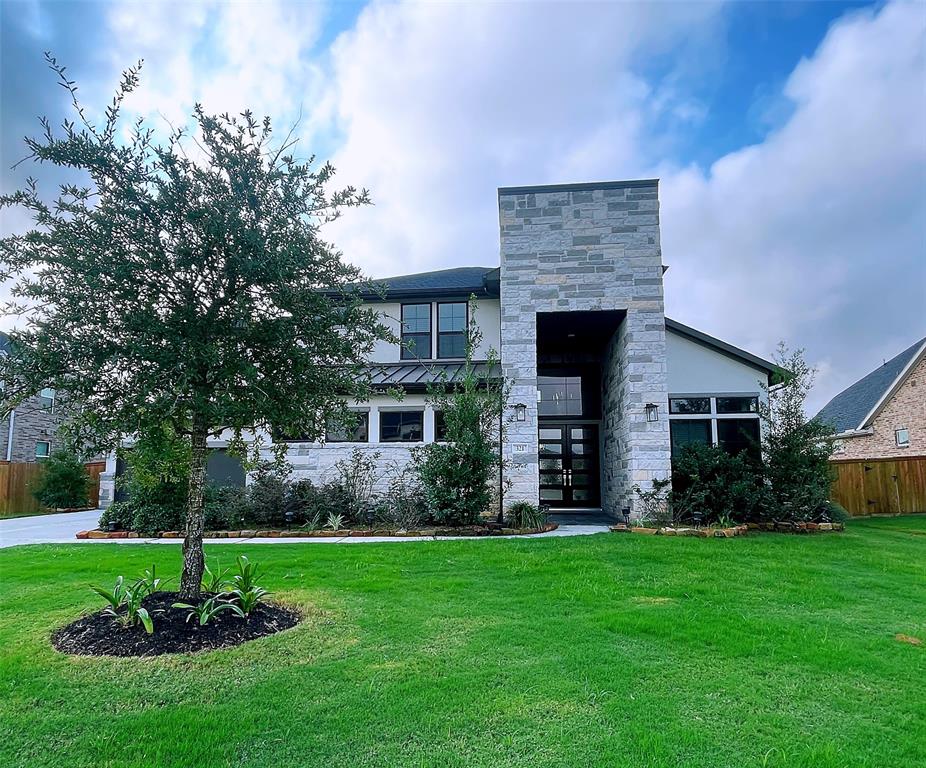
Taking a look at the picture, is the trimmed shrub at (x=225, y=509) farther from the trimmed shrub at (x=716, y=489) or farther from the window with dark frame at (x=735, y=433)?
the window with dark frame at (x=735, y=433)

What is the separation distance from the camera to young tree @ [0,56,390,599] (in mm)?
4234

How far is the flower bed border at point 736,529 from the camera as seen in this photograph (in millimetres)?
9766

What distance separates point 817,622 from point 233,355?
581 centimetres

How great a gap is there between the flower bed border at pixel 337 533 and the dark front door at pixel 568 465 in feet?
14.9

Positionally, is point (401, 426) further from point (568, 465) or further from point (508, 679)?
point (508, 679)

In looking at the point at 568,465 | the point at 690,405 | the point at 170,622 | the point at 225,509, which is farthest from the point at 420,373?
the point at 170,622

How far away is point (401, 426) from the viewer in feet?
44.3

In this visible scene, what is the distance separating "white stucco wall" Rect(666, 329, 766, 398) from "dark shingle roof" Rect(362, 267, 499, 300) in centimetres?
485

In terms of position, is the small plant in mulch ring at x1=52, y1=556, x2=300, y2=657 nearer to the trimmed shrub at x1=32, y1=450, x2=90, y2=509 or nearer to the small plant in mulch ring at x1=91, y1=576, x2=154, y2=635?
the small plant in mulch ring at x1=91, y1=576, x2=154, y2=635

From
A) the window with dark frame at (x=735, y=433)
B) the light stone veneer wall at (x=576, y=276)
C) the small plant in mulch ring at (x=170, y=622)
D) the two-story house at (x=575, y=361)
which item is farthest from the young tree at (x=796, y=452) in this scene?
the small plant in mulch ring at (x=170, y=622)

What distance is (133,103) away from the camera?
4473 millimetres

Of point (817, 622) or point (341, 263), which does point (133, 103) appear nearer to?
point (341, 263)

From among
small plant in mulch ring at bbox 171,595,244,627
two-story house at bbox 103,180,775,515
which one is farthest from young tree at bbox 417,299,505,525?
small plant in mulch ring at bbox 171,595,244,627

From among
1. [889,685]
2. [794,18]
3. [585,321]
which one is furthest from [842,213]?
[889,685]
